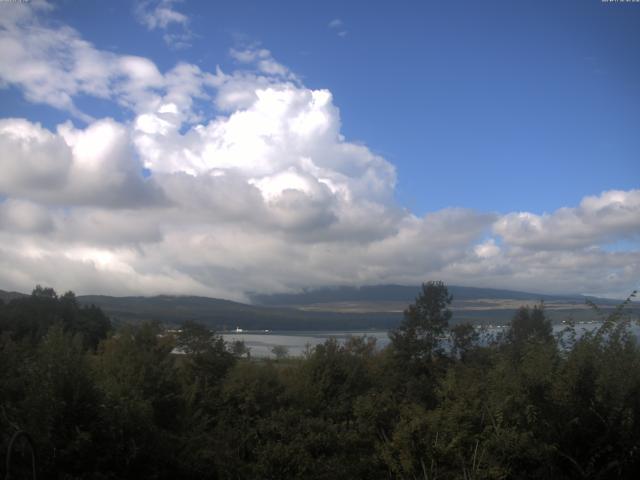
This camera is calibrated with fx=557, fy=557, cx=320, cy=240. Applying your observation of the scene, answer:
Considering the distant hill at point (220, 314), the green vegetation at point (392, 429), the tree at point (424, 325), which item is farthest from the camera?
the distant hill at point (220, 314)

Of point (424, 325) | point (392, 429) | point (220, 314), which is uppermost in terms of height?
point (424, 325)

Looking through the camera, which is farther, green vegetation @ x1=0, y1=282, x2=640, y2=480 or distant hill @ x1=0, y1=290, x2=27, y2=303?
distant hill @ x1=0, y1=290, x2=27, y2=303

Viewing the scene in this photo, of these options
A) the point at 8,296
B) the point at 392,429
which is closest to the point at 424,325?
the point at 392,429

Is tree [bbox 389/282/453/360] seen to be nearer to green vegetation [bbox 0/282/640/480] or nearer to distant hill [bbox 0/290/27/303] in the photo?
green vegetation [bbox 0/282/640/480]

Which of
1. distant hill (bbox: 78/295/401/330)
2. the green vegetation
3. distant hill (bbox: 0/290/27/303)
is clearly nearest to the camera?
the green vegetation

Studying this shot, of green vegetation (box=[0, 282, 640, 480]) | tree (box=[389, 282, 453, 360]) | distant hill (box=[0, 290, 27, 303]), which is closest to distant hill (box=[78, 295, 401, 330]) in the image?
distant hill (box=[0, 290, 27, 303])

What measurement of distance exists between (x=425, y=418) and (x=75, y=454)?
6528 millimetres

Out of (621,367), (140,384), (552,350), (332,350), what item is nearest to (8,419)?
(140,384)

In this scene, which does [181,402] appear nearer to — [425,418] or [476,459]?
[425,418]

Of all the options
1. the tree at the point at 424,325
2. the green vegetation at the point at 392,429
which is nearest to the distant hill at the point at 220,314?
the tree at the point at 424,325

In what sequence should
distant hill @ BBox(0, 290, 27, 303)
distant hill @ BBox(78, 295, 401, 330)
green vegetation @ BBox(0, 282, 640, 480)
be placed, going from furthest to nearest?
distant hill @ BBox(78, 295, 401, 330) < distant hill @ BBox(0, 290, 27, 303) < green vegetation @ BBox(0, 282, 640, 480)

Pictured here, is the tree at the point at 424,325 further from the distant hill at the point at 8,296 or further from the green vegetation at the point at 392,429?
the distant hill at the point at 8,296

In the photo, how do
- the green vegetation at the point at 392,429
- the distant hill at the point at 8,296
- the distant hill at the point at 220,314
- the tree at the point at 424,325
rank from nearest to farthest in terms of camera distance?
the green vegetation at the point at 392,429 < the tree at the point at 424,325 < the distant hill at the point at 8,296 < the distant hill at the point at 220,314

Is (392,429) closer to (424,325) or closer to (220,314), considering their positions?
(424,325)
